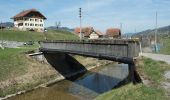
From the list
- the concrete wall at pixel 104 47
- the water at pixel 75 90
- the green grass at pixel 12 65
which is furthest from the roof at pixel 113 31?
the water at pixel 75 90

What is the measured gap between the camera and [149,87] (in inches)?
923

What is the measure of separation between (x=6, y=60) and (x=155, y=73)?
113 feet

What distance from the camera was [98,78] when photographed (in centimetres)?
5509

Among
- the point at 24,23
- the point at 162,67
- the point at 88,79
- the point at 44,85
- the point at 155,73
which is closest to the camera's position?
the point at 155,73

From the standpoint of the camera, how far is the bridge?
103 feet

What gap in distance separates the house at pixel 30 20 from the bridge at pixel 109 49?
78747 millimetres

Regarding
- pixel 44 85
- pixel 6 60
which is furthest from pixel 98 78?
pixel 6 60

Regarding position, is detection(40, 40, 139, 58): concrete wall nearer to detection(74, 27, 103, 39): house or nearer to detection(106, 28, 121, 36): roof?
detection(74, 27, 103, 39): house

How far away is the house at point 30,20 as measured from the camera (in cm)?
13085

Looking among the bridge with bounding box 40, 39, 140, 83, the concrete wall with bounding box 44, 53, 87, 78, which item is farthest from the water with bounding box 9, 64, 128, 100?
the bridge with bounding box 40, 39, 140, 83

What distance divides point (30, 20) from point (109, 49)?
99699mm

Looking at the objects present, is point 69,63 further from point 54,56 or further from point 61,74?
point 61,74

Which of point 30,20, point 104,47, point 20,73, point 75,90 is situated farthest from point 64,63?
point 30,20

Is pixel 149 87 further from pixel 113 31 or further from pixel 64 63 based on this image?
pixel 113 31
